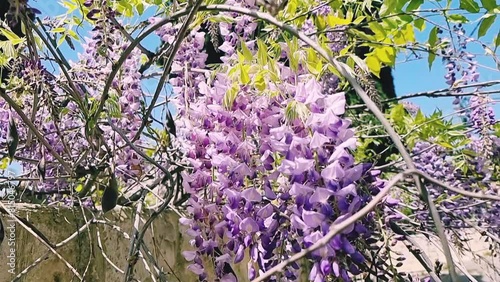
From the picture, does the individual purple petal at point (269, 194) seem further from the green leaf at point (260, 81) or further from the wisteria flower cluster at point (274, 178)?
the green leaf at point (260, 81)

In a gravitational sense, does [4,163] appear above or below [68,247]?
above

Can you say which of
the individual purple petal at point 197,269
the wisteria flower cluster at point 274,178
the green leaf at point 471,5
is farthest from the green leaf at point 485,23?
the individual purple petal at point 197,269

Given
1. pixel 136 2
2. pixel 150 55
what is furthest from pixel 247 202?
pixel 150 55

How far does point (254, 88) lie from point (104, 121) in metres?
1.08

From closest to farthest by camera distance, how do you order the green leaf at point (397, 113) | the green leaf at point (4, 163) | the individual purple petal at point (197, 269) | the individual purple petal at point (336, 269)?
the individual purple petal at point (336, 269)
the individual purple petal at point (197, 269)
the green leaf at point (397, 113)
the green leaf at point (4, 163)

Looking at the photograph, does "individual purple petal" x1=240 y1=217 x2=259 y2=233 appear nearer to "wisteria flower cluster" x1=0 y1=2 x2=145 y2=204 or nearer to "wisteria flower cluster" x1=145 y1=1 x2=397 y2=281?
"wisteria flower cluster" x1=145 y1=1 x2=397 y2=281

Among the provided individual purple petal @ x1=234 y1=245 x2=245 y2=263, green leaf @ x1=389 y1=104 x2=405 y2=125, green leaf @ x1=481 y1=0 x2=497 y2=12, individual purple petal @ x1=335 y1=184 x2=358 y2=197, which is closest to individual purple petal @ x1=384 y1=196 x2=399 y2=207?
individual purple petal @ x1=335 y1=184 x2=358 y2=197

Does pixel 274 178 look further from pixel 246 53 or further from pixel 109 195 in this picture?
pixel 109 195

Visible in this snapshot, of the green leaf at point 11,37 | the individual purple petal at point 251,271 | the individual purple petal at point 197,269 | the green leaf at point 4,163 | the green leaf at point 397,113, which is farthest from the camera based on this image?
the green leaf at point 4,163

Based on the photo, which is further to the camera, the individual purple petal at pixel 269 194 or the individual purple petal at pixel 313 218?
→ the individual purple petal at pixel 269 194

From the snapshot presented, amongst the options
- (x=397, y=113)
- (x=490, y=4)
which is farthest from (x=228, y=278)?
(x=397, y=113)

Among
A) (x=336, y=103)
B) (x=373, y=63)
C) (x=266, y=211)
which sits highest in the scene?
(x=373, y=63)

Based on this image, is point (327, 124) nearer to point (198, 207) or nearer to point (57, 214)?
point (198, 207)

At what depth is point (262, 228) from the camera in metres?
1.04
